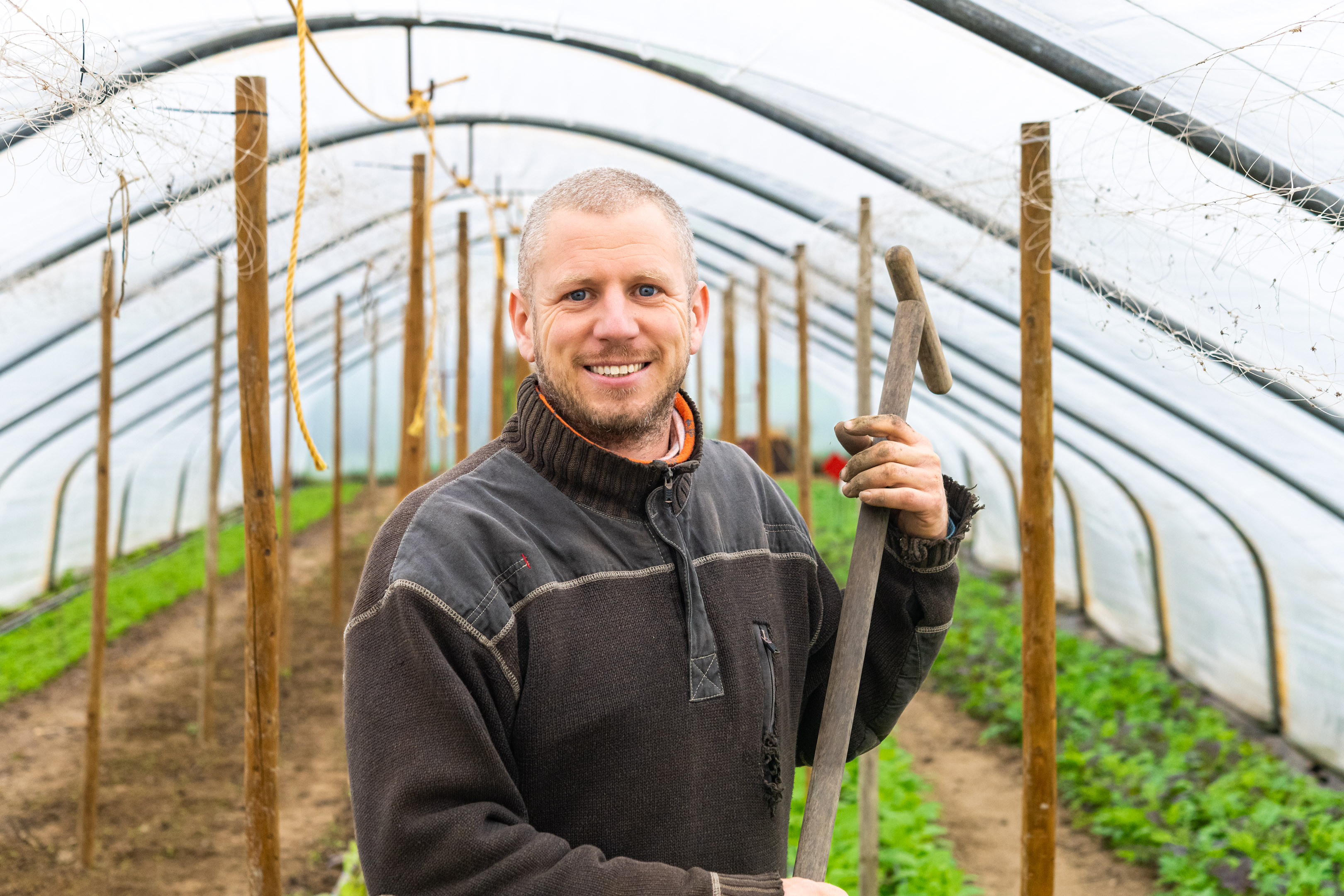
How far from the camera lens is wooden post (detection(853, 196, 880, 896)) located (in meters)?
4.09

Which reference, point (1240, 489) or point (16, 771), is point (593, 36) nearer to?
point (1240, 489)

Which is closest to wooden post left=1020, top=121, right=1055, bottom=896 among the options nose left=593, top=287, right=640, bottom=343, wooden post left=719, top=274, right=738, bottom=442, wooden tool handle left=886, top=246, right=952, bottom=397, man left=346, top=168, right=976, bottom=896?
wooden tool handle left=886, top=246, right=952, bottom=397

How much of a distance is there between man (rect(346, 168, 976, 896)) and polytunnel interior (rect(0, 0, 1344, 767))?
111cm

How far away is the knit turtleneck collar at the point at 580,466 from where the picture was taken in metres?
1.55

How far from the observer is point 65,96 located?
2021mm

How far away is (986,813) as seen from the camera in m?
6.07

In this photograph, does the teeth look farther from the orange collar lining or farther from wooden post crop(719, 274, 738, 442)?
wooden post crop(719, 274, 738, 442)

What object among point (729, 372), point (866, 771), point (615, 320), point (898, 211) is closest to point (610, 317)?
point (615, 320)

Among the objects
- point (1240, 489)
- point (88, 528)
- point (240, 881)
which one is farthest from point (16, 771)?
point (1240, 489)

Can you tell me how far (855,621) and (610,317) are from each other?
26.8 inches

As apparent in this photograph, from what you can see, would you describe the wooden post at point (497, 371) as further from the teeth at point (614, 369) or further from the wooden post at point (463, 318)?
the teeth at point (614, 369)

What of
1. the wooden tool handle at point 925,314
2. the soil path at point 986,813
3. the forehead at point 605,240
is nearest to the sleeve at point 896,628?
the wooden tool handle at point 925,314

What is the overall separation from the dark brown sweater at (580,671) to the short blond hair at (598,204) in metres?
0.24

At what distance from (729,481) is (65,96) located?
1575 mm
